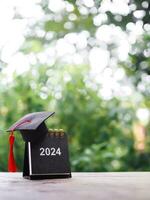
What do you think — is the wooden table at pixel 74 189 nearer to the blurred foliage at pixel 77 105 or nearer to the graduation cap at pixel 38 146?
the graduation cap at pixel 38 146

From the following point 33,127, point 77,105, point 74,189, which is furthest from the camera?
point 77,105

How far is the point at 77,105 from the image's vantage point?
3238 mm

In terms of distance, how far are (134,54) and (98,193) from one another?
216cm

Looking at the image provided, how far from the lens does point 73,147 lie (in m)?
3.20

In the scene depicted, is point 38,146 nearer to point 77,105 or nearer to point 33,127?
point 33,127

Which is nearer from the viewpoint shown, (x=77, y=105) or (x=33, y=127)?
(x=33, y=127)

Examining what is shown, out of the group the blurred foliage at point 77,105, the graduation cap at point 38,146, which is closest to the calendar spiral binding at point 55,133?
the graduation cap at point 38,146

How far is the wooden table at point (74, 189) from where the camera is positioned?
2.40 ft

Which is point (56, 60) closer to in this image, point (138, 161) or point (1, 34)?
point (1, 34)

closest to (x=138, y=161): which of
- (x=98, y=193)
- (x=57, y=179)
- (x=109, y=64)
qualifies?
(x=109, y=64)

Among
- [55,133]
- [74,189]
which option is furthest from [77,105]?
[74,189]

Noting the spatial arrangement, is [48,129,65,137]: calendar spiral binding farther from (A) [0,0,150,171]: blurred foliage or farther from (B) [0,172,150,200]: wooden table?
(A) [0,0,150,171]: blurred foliage

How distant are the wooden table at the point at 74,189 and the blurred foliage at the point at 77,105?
1.99 m

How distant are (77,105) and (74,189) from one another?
2.41 m
